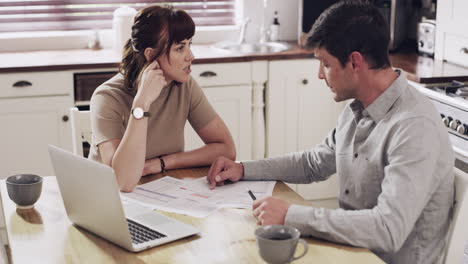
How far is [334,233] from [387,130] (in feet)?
0.98

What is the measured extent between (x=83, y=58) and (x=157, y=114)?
1434 mm

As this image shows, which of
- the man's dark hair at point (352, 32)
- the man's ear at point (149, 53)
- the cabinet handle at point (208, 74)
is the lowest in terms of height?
the cabinet handle at point (208, 74)

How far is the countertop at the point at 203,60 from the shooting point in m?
3.33

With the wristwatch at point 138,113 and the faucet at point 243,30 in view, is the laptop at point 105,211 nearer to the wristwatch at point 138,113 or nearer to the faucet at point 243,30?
the wristwatch at point 138,113

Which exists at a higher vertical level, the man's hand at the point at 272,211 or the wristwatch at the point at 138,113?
the wristwatch at the point at 138,113

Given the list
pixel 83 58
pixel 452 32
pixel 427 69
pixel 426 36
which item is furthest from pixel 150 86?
pixel 426 36

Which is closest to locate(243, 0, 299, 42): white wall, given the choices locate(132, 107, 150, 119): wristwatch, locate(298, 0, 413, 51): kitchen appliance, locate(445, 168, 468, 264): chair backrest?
locate(298, 0, 413, 51): kitchen appliance

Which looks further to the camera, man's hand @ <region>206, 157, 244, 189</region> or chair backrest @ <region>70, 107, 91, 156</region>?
chair backrest @ <region>70, 107, 91, 156</region>

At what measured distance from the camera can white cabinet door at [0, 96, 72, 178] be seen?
139 inches

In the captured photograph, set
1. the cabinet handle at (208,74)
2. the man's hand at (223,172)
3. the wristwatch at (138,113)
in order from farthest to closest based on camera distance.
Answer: the cabinet handle at (208,74) < the wristwatch at (138,113) < the man's hand at (223,172)

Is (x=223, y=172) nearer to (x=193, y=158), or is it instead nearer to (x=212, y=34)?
(x=193, y=158)

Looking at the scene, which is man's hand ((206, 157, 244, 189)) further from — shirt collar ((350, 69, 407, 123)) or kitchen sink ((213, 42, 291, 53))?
kitchen sink ((213, 42, 291, 53))

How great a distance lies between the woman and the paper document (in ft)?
0.35

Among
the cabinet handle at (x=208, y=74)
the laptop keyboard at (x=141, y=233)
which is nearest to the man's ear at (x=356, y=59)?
the laptop keyboard at (x=141, y=233)
